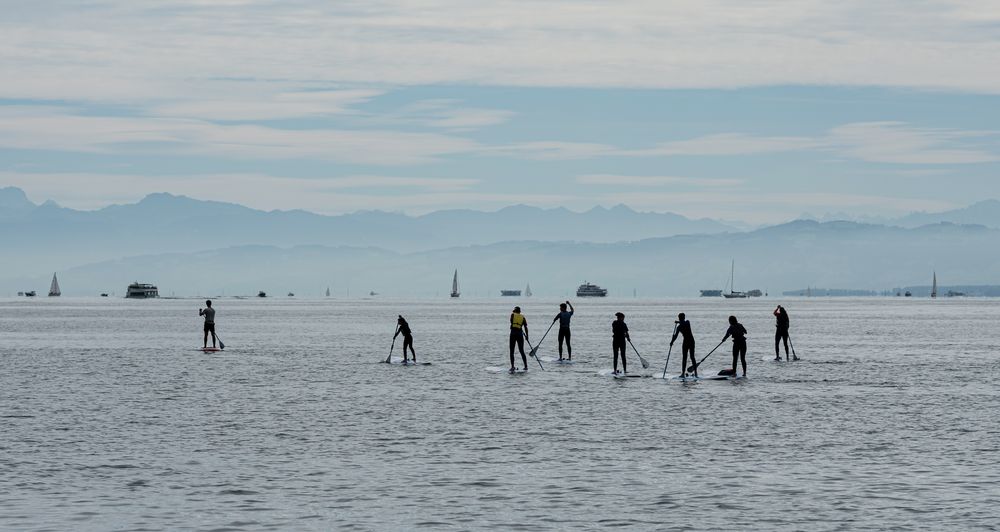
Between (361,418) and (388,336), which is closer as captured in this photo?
(361,418)

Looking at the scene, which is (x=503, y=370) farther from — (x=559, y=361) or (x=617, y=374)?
(x=559, y=361)

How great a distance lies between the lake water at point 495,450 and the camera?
2159 centimetres

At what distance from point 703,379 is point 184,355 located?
31.5 meters

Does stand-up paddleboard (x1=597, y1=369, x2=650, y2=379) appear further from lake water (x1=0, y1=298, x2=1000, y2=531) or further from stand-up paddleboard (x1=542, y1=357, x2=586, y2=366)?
stand-up paddleboard (x1=542, y1=357, x2=586, y2=366)

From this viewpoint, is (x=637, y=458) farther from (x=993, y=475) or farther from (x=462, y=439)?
(x=993, y=475)

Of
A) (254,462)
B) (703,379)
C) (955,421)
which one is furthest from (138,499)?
(703,379)

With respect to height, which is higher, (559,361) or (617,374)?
(559,361)

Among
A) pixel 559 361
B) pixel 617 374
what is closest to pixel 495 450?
pixel 617 374

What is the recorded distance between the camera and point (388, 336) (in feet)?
335

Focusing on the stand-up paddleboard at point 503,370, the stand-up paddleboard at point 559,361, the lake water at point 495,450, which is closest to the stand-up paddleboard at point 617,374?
the lake water at point 495,450

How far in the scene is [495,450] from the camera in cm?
2858

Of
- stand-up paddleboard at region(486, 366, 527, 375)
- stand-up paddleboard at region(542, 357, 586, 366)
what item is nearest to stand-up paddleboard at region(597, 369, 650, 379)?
stand-up paddleboard at region(486, 366, 527, 375)

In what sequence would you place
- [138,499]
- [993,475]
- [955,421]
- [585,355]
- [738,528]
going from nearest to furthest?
[738,528] → [138,499] → [993,475] → [955,421] → [585,355]

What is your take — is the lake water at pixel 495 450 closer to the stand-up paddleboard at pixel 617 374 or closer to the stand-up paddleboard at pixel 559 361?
the stand-up paddleboard at pixel 617 374
